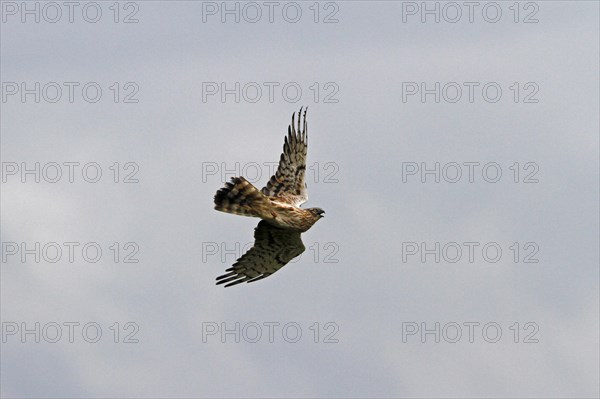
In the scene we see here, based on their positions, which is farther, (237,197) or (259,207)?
(259,207)

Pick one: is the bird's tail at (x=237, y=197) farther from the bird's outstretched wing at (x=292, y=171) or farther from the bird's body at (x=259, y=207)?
the bird's outstretched wing at (x=292, y=171)

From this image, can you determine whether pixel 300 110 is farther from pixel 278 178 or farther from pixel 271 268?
pixel 271 268

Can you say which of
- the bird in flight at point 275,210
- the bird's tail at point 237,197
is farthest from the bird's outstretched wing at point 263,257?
the bird's tail at point 237,197

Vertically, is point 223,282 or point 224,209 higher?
point 224,209

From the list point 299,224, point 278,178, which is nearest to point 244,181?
point 299,224

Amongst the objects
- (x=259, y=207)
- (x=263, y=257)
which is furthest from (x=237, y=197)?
(x=263, y=257)

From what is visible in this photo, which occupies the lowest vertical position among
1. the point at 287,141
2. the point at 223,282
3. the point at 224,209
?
the point at 223,282

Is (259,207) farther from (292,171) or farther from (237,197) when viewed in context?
(292,171)
